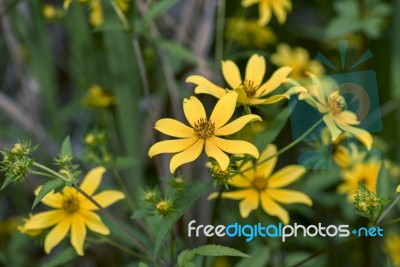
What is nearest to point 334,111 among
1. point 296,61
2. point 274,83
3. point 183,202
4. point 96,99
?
point 274,83

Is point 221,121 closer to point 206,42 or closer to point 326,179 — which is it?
point 326,179

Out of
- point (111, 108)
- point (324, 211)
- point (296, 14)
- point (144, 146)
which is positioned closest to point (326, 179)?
point (324, 211)

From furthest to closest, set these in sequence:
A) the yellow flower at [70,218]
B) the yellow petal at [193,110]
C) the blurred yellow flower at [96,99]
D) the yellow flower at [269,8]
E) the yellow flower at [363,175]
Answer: the blurred yellow flower at [96,99]
the yellow flower at [269,8]
the yellow flower at [363,175]
the yellow flower at [70,218]
the yellow petal at [193,110]

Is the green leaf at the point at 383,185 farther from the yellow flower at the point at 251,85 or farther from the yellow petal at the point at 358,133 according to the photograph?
the yellow flower at the point at 251,85

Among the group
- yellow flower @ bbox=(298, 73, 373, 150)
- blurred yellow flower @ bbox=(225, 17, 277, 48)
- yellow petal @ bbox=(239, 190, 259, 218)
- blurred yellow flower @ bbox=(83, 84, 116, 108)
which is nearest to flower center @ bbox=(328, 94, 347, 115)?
yellow flower @ bbox=(298, 73, 373, 150)

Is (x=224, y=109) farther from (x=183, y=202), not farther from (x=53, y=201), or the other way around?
(x=53, y=201)

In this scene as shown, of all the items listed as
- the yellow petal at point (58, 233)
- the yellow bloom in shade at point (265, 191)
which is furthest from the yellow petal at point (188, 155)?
the yellow petal at point (58, 233)

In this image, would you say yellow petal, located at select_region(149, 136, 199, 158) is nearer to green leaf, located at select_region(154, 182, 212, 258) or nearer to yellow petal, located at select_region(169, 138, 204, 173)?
yellow petal, located at select_region(169, 138, 204, 173)
